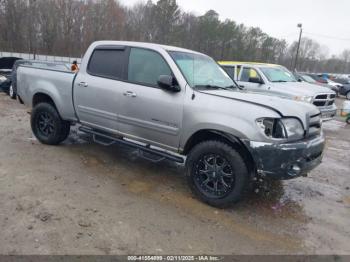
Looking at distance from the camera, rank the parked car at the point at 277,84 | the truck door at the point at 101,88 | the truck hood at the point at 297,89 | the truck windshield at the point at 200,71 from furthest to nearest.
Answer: the parked car at the point at 277,84
the truck hood at the point at 297,89
the truck door at the point at 101,88
the truck windshield at the point at 200,71

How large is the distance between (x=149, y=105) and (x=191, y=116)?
67cm

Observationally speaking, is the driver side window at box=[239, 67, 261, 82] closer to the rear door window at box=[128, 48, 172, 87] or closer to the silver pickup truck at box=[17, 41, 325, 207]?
the silver pickup truck at box=[17, 41, 325, 207]

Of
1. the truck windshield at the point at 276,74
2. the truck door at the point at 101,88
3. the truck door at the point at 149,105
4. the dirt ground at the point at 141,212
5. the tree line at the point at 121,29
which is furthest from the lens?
the tree line at the point at 121,29

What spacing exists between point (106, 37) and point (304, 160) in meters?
60.1

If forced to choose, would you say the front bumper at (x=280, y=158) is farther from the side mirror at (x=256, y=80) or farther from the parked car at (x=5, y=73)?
the parked car at (x=5, y=73)

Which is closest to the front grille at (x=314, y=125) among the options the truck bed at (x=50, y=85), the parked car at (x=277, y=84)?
the truck bed at (x=50, y=85)

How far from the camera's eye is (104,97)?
4914 mm

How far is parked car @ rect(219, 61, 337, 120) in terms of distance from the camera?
9227 mm

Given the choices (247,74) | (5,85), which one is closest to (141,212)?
(247,74)

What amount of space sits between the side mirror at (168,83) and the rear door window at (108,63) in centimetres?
92

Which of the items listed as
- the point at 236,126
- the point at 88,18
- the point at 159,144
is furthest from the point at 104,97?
the point at 88,18

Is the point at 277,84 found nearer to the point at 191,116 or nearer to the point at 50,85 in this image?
the point at 191,116

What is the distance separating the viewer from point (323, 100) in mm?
9664

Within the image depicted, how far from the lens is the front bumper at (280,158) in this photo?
356cm
